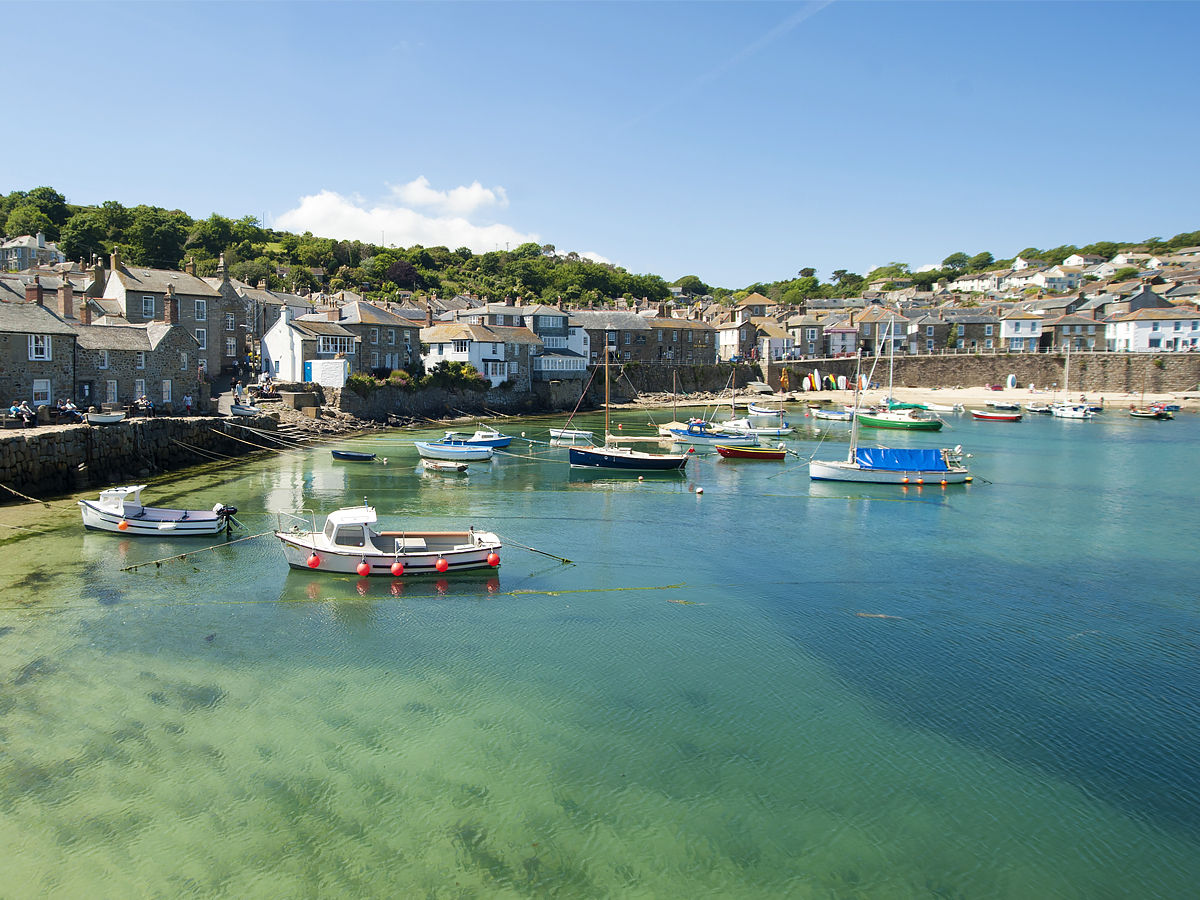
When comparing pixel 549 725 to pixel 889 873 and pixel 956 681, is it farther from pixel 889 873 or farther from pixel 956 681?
pixel 956 681

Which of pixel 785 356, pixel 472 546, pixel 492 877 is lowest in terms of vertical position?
pixel 492 877

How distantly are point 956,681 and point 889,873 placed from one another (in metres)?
7.80

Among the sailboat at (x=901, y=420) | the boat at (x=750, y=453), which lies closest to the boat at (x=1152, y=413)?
the sailboat at (x=901, y=420)

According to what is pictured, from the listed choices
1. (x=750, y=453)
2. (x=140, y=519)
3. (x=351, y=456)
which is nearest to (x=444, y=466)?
(x=351, y=456)

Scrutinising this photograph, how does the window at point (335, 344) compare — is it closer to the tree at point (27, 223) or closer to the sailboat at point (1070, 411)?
the sailboat at point (1070, 411)

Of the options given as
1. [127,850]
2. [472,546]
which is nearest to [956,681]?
[472,546]

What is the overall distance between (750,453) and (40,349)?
1684 inches

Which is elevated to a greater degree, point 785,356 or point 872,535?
point 785,356

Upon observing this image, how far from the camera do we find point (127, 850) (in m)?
12.6

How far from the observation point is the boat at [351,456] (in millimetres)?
49438

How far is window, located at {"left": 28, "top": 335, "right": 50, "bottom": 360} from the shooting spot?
42094 millimetres

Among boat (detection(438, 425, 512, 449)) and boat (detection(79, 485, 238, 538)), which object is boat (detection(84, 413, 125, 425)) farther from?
boat (detection(438, 425, 512, 449))

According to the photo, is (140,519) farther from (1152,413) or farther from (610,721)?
(1152,413)

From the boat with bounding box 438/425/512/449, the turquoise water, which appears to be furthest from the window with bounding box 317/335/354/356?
the turquoise water
